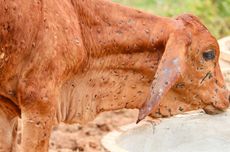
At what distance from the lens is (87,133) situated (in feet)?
24.4

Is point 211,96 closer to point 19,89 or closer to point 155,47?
point 155,47

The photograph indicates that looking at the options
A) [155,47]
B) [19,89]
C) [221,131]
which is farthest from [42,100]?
[221,131]

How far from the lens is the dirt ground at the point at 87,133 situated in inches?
274

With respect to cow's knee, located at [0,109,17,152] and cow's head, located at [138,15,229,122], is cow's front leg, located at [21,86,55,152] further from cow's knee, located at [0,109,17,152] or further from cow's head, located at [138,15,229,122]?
cow's head, located at [138,15,229,122]

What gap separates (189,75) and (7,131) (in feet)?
3.17

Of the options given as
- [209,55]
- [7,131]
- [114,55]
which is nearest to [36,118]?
[7,131]

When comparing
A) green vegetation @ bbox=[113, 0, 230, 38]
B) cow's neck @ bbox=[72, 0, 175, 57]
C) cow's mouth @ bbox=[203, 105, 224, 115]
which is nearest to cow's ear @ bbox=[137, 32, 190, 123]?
cow's neck @ bbox=[72, 0, 175, 57]

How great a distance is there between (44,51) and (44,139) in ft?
1.39

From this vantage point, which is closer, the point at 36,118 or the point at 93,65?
the point at 36,118

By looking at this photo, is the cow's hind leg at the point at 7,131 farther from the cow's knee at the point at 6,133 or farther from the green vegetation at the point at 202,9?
the green vegetation at the point at 202,9

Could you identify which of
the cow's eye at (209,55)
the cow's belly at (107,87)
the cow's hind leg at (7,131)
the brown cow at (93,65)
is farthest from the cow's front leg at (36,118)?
the cow's eye at (209,55)

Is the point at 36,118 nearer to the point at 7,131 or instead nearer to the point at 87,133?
the point at 7,131

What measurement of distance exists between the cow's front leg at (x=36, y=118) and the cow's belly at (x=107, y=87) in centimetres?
13

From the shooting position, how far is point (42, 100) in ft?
14.5
